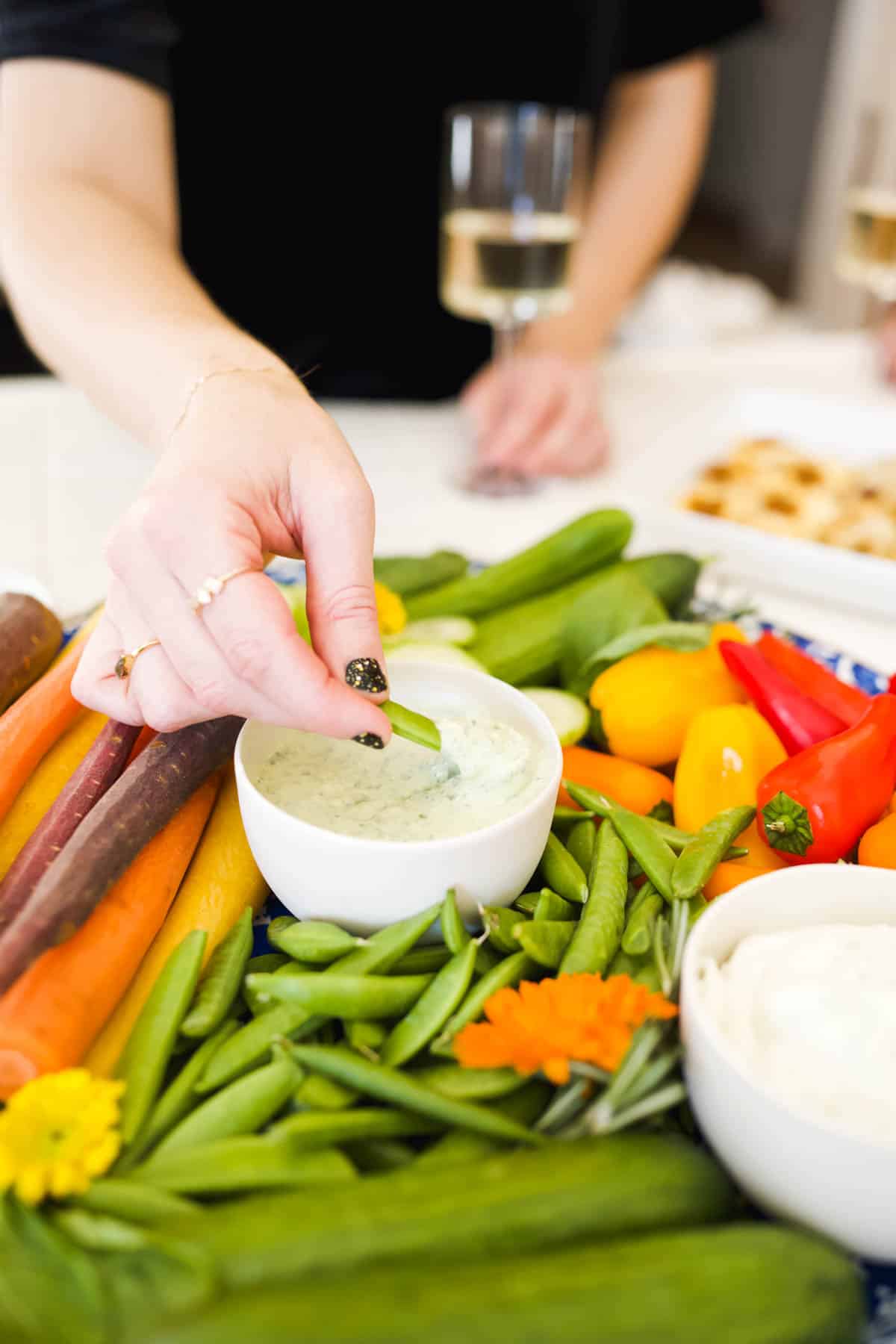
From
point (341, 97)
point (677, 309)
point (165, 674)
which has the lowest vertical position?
point (677, 309)

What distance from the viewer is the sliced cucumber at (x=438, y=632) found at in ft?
4.55

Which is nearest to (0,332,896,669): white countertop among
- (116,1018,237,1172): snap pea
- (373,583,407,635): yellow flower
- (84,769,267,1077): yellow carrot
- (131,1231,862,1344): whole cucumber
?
(373,583,407,635): yellow flower

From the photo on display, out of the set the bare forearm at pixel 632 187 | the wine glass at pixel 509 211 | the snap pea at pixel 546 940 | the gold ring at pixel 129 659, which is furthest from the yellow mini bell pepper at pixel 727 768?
the bare forearm at pixel 632 187

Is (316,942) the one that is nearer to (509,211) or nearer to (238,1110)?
(238,1110)

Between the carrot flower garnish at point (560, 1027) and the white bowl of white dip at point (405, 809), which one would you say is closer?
the carrot flower garnish at point (560, 1027)

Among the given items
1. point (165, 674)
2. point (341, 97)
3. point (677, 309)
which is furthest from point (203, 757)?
point (677, 309)

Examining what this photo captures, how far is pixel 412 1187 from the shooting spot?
2.38ft

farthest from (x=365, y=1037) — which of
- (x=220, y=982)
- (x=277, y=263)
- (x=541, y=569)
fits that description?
(x=277, y=263)

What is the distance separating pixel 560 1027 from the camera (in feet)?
2.70

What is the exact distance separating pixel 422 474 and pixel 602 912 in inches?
53.9

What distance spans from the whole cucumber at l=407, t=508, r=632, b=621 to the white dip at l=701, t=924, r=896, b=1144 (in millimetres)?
694

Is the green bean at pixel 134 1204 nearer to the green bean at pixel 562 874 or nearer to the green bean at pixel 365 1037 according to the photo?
the green bean at pixel 365 1037

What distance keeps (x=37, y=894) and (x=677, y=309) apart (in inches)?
127

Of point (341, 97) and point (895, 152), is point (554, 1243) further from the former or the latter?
point (895, 152)
